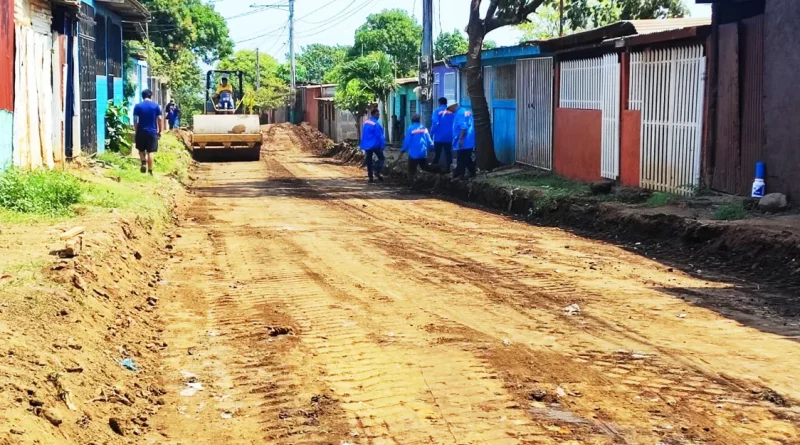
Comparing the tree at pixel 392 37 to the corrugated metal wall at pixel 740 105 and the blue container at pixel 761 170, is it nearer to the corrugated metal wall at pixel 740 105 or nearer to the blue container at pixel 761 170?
the corrugated metal wall at pixel 740 105

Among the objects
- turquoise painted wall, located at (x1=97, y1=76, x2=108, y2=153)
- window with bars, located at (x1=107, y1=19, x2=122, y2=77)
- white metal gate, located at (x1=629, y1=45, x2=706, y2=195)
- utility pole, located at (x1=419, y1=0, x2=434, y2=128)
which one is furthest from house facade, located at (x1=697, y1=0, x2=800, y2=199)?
window with bars, located at (x1=107, y1=19, x2=122, y2=77)

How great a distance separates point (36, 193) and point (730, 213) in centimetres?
900

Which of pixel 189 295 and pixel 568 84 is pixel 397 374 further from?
pixel 568 84

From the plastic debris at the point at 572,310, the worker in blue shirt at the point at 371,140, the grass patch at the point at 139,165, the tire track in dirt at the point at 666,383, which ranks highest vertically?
the worker in blue shirt at the point at 371,140

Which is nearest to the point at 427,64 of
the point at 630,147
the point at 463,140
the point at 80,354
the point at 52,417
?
the point at 463,140

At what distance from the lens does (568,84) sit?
70.0 ft

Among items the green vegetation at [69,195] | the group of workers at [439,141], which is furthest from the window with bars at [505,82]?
the green vegetation at [69,195]

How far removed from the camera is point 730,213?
13.1 m

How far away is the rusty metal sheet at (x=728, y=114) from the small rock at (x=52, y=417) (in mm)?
11569

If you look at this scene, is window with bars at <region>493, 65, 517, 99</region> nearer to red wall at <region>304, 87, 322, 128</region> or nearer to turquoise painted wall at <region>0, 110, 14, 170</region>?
turquoise painted wall at <region>0, 110, 14, 170</region>

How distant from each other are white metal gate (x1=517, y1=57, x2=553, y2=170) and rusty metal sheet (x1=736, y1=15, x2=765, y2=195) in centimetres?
779

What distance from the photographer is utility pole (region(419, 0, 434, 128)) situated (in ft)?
85.8

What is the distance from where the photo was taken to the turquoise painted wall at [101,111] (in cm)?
2386

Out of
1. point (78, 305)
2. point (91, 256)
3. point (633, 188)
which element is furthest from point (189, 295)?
point (633, 188)
